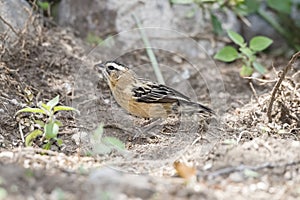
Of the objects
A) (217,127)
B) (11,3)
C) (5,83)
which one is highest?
(11,3)

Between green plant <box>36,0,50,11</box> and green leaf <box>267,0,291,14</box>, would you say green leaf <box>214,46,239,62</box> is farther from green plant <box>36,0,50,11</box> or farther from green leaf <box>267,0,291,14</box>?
green plant <box>36,0,50,11</box>

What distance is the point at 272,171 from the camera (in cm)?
433

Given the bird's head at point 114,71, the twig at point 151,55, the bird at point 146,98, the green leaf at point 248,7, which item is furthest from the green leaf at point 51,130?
the green leaf at point 248,7

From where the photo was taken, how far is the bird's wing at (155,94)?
19.3ft

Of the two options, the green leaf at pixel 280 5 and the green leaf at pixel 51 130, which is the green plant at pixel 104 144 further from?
the green leaf at pixel 280 5

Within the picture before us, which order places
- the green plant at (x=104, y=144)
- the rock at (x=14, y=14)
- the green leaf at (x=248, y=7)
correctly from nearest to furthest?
the green plant at (x=104, y=144)
the rock at (x=14, y=14)
the green leaf at (x=248, y=7)

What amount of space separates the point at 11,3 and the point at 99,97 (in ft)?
4.69

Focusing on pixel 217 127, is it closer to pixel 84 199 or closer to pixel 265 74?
pixel 265 74

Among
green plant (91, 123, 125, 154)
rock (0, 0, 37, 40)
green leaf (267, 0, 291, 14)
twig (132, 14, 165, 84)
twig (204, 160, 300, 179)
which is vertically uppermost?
rock (0, 0, 37, 40)

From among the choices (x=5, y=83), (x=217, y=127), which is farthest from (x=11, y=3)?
(x=217, y=127)

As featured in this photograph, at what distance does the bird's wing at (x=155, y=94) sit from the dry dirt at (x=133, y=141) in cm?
22

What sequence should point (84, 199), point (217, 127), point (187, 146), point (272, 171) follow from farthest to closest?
point (217, 127) < point (187, 146) < point (272, 171) < point (84, 199)

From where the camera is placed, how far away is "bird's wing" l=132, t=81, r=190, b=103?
19.3 ft

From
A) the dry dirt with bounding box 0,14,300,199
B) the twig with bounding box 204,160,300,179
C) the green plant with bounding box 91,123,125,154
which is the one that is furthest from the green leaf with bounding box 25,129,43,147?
the twig with bounding box 204,160,300,179
